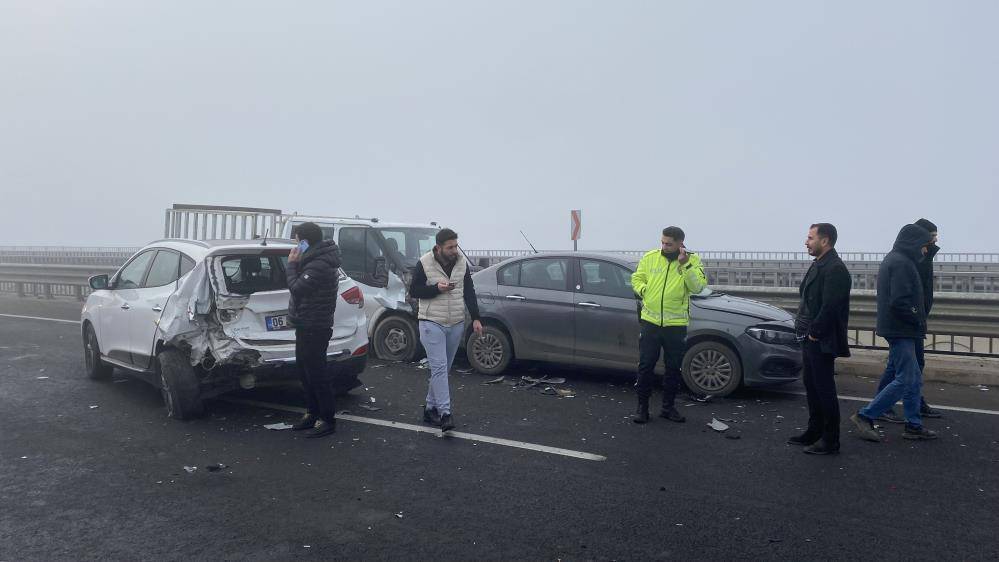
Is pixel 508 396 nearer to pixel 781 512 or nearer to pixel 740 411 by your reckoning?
pixel 740 411

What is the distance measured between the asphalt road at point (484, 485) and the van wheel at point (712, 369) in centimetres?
21

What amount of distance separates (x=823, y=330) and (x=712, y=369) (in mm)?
2293

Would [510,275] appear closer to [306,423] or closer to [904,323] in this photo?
[306,423]

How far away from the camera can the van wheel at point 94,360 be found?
883 cm

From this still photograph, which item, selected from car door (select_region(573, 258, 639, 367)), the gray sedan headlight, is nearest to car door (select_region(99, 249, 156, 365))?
car door (select_region(573, 258, 639, 367))

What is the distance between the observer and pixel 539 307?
9.23 meters

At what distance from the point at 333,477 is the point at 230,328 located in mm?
2164

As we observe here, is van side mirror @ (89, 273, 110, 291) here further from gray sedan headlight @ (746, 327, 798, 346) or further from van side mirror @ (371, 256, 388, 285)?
gray sedan headlight @ (746, 327, 798, 346)

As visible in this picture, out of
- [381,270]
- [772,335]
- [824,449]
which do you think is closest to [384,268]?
[381,270]

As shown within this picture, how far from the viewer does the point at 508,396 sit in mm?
8398

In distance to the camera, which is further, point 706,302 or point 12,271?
point 12,271

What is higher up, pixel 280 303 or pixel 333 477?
pixel 280 303

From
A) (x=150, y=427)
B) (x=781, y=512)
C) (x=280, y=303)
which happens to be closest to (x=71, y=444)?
(x=150, y=427)

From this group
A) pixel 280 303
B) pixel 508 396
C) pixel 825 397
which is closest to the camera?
pixel 825 397
